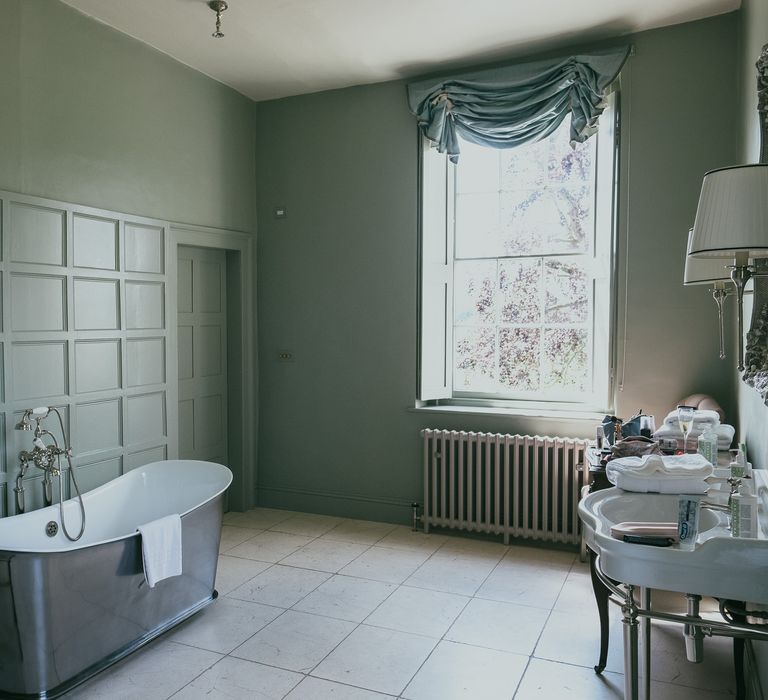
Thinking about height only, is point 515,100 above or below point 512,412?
above

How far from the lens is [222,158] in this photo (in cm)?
471

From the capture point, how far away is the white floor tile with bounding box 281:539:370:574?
12.9 ft

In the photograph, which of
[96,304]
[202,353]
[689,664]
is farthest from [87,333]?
[689,664]

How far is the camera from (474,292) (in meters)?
4.61

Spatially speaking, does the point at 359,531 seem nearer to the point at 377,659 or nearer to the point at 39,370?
the point at 377,659

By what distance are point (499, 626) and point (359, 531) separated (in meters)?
1.58

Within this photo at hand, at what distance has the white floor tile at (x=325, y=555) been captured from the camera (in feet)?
12.9

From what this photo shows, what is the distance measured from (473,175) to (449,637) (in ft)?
9.91

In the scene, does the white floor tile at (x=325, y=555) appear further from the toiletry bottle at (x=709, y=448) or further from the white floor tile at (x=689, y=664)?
the toiletry bottle at (x=709, y=448)

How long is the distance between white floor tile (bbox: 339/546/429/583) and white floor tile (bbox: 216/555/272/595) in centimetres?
52

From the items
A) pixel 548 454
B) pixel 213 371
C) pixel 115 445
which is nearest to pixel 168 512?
pixel 115 445

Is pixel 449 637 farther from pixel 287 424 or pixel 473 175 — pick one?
pixel 473 175

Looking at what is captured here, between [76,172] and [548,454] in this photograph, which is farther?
[548,454]

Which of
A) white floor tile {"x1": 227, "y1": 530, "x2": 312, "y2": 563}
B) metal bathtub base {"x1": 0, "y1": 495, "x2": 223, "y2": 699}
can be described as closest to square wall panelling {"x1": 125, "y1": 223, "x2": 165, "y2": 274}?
metal bathtub base {"x1": 0, "y1": 495, "x2": 223, "y2": 699}
